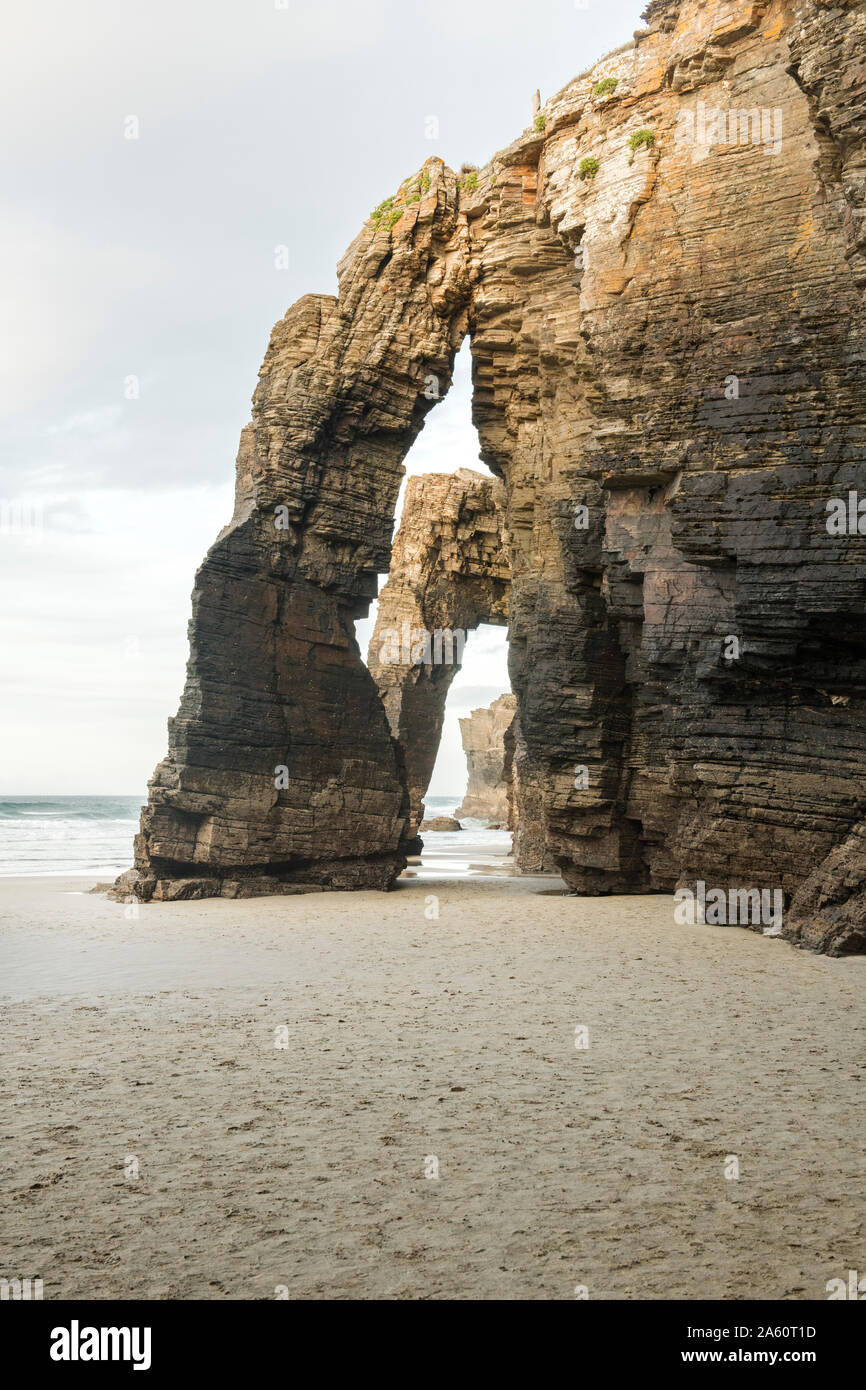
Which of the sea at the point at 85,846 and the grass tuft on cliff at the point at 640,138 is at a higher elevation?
the grass tuft on cliff at the point at 640,138

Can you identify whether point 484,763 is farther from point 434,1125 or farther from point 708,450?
point 434,1125

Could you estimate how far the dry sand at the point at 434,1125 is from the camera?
507cm

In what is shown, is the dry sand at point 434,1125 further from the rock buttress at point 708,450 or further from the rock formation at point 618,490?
the rock formation at point 618,490

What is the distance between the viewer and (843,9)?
44.9 feet

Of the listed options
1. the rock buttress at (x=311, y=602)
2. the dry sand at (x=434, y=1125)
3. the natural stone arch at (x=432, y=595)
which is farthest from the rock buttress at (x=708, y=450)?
the natural stone arch at (x=432, y=595)

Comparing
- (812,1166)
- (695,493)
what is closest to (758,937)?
(695,493)

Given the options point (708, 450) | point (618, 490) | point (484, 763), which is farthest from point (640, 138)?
point (484, 763)

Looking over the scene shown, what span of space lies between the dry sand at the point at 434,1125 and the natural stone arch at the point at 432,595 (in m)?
28.8

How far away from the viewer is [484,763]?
9406 cm

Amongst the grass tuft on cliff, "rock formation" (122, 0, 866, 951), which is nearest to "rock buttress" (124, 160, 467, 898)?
"rock formation" (122, 0, 866, 951)

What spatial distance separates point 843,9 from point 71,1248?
17.2 m
